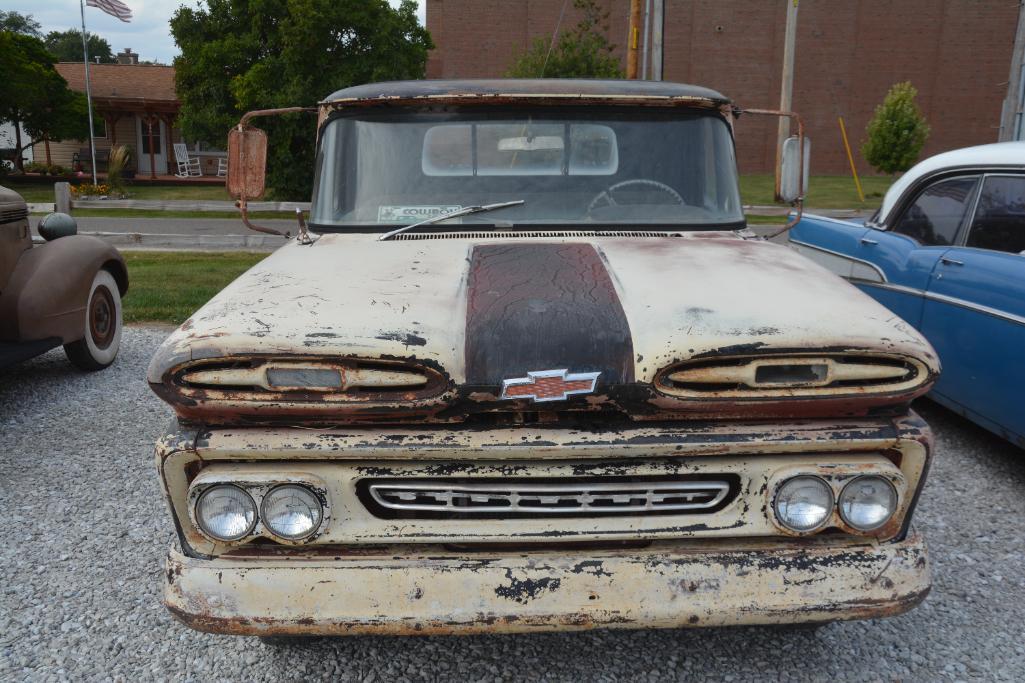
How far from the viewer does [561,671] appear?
2.69m

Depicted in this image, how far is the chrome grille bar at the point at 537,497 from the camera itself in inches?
85.3

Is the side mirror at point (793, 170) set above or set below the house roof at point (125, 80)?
below

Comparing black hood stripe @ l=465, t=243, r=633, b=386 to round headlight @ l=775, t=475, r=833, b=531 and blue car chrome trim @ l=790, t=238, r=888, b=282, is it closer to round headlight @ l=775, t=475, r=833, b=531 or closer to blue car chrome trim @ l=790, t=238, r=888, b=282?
round headlight @ l=775, t=475, r=833, b=531

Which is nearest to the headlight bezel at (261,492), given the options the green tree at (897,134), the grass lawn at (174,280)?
the grass lawn at (174,280)

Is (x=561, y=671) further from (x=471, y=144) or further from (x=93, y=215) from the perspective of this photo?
(x=93, y=215)

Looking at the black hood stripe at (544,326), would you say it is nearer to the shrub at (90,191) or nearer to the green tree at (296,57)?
the green tree at (296,57)

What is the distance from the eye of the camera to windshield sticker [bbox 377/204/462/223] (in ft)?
10.5

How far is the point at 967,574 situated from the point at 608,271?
2095 millimetres

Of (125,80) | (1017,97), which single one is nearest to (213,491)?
(1017,97)

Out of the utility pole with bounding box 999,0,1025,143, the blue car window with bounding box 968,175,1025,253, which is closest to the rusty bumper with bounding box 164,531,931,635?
the blue car window with bounding box 968,175,1025,253

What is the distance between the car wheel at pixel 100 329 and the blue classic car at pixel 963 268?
5.46 m

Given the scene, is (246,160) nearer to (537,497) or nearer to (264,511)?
(264,511)

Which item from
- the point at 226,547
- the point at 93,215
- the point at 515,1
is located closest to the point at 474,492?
the point at 226,547

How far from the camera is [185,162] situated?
107ft
